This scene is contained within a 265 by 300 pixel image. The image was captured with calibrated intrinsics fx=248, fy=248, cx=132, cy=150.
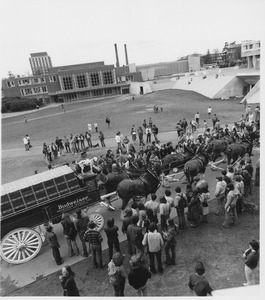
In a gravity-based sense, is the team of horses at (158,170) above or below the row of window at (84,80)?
below

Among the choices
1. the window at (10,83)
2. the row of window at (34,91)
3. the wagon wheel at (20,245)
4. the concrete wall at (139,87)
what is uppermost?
the window at (10,83)

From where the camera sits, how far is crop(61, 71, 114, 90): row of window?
58844 millimetres

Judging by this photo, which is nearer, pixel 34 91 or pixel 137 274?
pixel 137 274

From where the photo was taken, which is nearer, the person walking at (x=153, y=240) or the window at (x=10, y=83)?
the person walking at (x=153, y=240)

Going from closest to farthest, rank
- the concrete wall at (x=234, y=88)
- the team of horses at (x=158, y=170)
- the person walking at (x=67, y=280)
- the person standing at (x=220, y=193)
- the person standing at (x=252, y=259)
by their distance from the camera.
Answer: the person walking at (x=67, y=280) < the person standing at (x=252, y=259) < the person standing at (x=220, y=193) < the team of horses at (x=158, y=170) < the concrete wall at (x=234, y=88)

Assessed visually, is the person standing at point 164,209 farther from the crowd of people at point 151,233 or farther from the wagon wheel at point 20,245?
the wagon wheel at point 20,245

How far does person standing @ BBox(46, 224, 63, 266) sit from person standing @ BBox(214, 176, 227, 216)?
187 inches

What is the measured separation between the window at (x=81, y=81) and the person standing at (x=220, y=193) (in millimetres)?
56340

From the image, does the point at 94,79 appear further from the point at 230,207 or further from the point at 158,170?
the point at 230,207

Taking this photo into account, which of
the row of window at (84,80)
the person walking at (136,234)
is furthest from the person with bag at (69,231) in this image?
the row of window at (84,80)

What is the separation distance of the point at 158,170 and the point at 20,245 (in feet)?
15.6

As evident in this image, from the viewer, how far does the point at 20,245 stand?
6.75 meters

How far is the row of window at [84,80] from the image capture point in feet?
193

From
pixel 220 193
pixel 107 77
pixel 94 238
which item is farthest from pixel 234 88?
pixel 94 238
